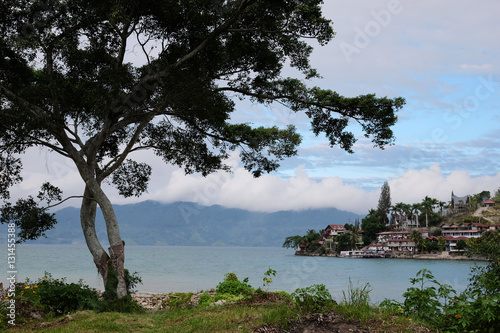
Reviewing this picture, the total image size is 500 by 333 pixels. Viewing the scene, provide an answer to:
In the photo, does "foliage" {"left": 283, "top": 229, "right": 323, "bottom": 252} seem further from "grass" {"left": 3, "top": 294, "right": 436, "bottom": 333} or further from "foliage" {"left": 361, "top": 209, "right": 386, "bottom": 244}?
"grass" {"left": 3, "top": 294, "right": 436, "bottom": 333}

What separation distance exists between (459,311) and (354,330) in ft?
5.91

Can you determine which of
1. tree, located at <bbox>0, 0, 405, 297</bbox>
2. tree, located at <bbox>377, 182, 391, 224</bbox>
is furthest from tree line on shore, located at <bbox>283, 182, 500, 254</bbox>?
tree, located at <bbox>0, 0, 405, 297</bbox>

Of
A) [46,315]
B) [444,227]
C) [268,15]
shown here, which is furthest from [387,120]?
[444,227]

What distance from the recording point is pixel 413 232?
9919cm

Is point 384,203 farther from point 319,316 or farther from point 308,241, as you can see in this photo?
point 319,316

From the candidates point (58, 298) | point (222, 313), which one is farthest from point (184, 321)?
point (58, 298)

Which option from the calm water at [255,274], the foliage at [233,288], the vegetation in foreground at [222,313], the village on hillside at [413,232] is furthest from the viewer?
the village on hillside at [413,232]

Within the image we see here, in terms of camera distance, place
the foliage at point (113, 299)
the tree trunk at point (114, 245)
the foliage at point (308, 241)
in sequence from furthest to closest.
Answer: the foliage at point (308, 241), the tree trunk at point (114, 245), the foliage at point (113, 299)

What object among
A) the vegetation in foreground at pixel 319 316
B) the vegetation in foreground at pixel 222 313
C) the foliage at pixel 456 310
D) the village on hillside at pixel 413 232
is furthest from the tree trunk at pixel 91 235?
the village on hillside at pixel 413 232

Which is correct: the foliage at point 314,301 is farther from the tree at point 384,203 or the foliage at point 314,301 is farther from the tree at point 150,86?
the tree at point 384,203

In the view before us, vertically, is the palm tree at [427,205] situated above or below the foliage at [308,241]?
above

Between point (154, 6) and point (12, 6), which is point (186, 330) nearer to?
point (154, 6)

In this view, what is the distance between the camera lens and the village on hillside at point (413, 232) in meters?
95.0

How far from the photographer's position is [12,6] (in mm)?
12008
